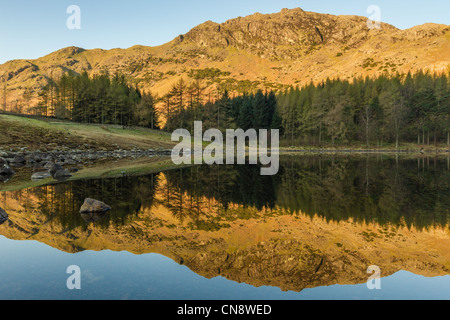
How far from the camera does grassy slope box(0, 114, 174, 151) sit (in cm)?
4106

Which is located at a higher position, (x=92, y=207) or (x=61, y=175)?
(x=61, y=175)

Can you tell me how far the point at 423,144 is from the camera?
83.1 metres

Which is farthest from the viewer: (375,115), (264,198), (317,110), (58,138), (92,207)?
(375,115)

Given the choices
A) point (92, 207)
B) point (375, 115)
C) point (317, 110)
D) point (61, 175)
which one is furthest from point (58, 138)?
point (375, 115)

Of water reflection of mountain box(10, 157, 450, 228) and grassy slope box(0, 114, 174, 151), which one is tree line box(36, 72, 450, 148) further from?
water reflection of mountain box(10, 157, 450, 228)

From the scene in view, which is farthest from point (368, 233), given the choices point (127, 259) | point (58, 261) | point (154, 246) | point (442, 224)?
point (58, 261)

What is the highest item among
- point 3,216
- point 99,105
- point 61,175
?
point 99,105

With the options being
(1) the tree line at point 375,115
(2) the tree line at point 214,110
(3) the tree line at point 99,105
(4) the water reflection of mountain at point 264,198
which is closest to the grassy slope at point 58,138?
(3) the tree line at point 99,105

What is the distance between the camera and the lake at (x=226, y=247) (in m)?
5.46

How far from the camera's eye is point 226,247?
7723 millimetres

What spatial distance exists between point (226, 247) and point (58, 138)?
4836cm

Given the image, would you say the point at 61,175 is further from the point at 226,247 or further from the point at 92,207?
the point at 226,247

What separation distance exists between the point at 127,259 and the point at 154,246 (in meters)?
0.99

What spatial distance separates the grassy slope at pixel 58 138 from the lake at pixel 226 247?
32599mm
